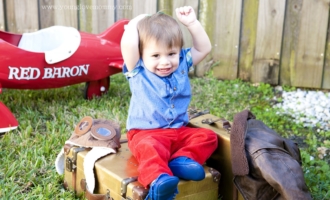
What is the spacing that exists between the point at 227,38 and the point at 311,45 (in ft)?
2.55

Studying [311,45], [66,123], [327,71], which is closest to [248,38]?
[311,45]

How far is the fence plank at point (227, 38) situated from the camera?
4.37 meters

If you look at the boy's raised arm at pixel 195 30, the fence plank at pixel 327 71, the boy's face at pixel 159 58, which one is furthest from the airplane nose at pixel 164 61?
the fence plank at pixel 327 71

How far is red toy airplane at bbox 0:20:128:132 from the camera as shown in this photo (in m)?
3.18

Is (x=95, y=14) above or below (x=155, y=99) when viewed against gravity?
above

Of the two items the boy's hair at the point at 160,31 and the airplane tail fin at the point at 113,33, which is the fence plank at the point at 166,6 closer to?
the airplane tail fin at the point at 113,33

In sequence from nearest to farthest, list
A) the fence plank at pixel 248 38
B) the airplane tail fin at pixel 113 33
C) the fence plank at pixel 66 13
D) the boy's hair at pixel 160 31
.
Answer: the boy's hair at pixel 160 31 < the airplane tail fin at pixel 113 33 < the fence plank at pixel 248 38 < the fence plank at pixel 66 13

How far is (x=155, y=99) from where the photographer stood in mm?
2355

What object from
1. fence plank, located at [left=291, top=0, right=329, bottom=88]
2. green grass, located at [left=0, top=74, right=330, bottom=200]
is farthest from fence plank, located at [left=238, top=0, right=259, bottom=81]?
fence plank, located at [left=291, top=0, right=329, bottom=88]

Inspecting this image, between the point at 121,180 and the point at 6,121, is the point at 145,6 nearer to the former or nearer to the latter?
the point at 6,121

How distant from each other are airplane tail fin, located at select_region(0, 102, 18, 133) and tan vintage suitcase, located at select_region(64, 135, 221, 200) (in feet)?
2.49

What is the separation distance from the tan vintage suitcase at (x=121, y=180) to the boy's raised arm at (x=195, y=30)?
64cm

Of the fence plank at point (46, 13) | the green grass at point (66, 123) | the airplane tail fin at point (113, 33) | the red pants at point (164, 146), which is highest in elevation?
the fence plank at point (46, 13)

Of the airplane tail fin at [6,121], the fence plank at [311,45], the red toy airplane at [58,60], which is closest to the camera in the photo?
the airplane tail fin at [6,121]
